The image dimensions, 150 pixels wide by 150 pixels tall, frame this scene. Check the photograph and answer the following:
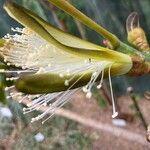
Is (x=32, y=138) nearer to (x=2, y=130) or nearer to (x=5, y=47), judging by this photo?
(x=2, y=130)

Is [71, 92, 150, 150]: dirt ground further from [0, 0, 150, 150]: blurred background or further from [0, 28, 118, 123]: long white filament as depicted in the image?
[0, 28, 118, 123]: long white filament

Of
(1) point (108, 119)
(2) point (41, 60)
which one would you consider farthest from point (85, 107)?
(2) point (41, 60)

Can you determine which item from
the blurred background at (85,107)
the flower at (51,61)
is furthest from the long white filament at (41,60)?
the blurred background at (85,107)

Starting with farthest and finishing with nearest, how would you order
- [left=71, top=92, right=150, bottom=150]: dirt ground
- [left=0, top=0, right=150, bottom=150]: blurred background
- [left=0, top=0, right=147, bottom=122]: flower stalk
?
[left=71, top=92, right=150, bottom=150]: dirt ground
[left=0, top=0, right=150, bottom=150]: blurred background
[left=0, top=0, right=147, bottom=122]: flower stalk

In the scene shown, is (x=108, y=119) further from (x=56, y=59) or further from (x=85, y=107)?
(x=56, y=59)

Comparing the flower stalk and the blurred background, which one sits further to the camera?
the blurred background

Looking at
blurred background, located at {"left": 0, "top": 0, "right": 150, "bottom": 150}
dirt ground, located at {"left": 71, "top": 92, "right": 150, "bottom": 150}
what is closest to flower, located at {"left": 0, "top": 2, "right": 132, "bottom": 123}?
blurred background, located at {"left": 0, "top": 0, "right": 150, "bottom": 150}

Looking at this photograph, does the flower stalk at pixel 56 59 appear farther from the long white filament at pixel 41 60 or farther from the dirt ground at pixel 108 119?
the dirt ground at pixel 108 119
